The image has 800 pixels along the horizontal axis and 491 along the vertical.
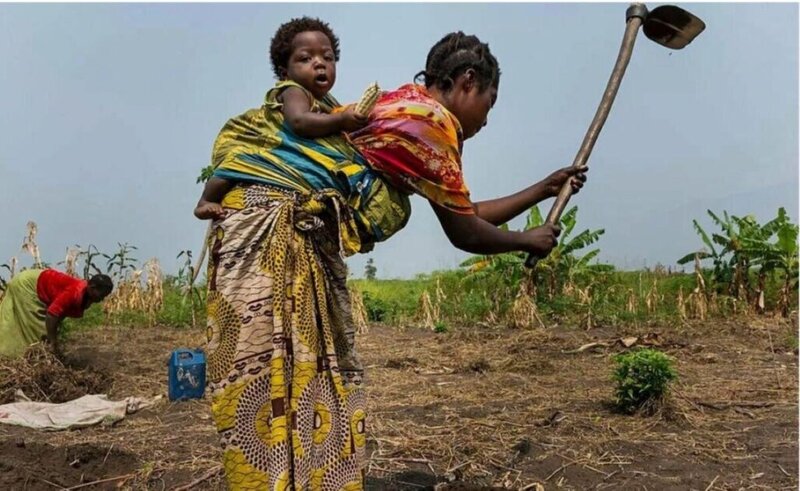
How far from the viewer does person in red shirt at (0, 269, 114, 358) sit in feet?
19.2

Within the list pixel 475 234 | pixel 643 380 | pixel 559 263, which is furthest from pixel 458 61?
pixel 559 263

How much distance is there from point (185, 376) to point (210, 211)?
3532 millimetres

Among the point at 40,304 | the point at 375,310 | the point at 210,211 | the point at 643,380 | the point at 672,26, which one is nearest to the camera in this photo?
the point at 210,211

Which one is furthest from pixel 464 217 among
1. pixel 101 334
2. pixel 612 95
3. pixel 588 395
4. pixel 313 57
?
pixel 101 334

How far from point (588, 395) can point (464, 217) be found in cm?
342

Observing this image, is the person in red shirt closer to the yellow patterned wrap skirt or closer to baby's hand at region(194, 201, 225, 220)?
baby's hand at region(194, 201, 225, 220)

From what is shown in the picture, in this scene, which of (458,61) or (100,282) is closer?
(458,61)

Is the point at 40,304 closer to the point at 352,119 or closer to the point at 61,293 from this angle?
the point at 61,293

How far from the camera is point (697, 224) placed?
31.3ft

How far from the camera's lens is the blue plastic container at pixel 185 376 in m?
→ 5.17

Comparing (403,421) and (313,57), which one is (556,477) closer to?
(403,421)

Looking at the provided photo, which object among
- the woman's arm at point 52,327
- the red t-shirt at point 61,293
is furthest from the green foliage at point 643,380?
the woman's arm at point 52,327

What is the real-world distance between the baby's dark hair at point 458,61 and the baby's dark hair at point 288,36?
0.34 m

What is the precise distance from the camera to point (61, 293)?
5.92 meters
